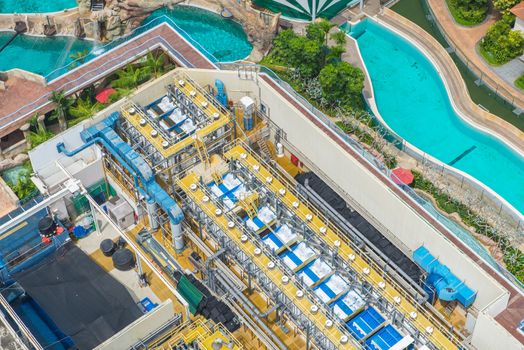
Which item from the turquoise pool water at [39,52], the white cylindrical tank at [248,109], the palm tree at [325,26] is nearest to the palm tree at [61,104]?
the turquoise pool water at [39,52]

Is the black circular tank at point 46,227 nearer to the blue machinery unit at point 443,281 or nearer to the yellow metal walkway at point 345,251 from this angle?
the yellow metal walkway at point 345,251

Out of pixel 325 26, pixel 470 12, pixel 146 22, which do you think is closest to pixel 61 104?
pixel 146 22

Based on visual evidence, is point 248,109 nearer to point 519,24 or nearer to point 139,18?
point 139,18

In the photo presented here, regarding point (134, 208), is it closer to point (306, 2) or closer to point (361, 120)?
point (361, 120)

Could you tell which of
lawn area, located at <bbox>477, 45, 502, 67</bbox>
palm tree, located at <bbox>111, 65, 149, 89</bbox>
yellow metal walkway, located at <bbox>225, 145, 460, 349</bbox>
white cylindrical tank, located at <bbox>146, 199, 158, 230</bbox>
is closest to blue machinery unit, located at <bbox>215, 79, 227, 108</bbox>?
yellow metal walkway, located at <bbox>225, 145, 460, 349</bbox>

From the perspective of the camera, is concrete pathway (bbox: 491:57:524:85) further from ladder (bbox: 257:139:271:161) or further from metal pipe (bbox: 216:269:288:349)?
metal pipe (bbox: 216:269:288:349)

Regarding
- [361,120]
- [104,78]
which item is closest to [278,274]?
[361,120]
